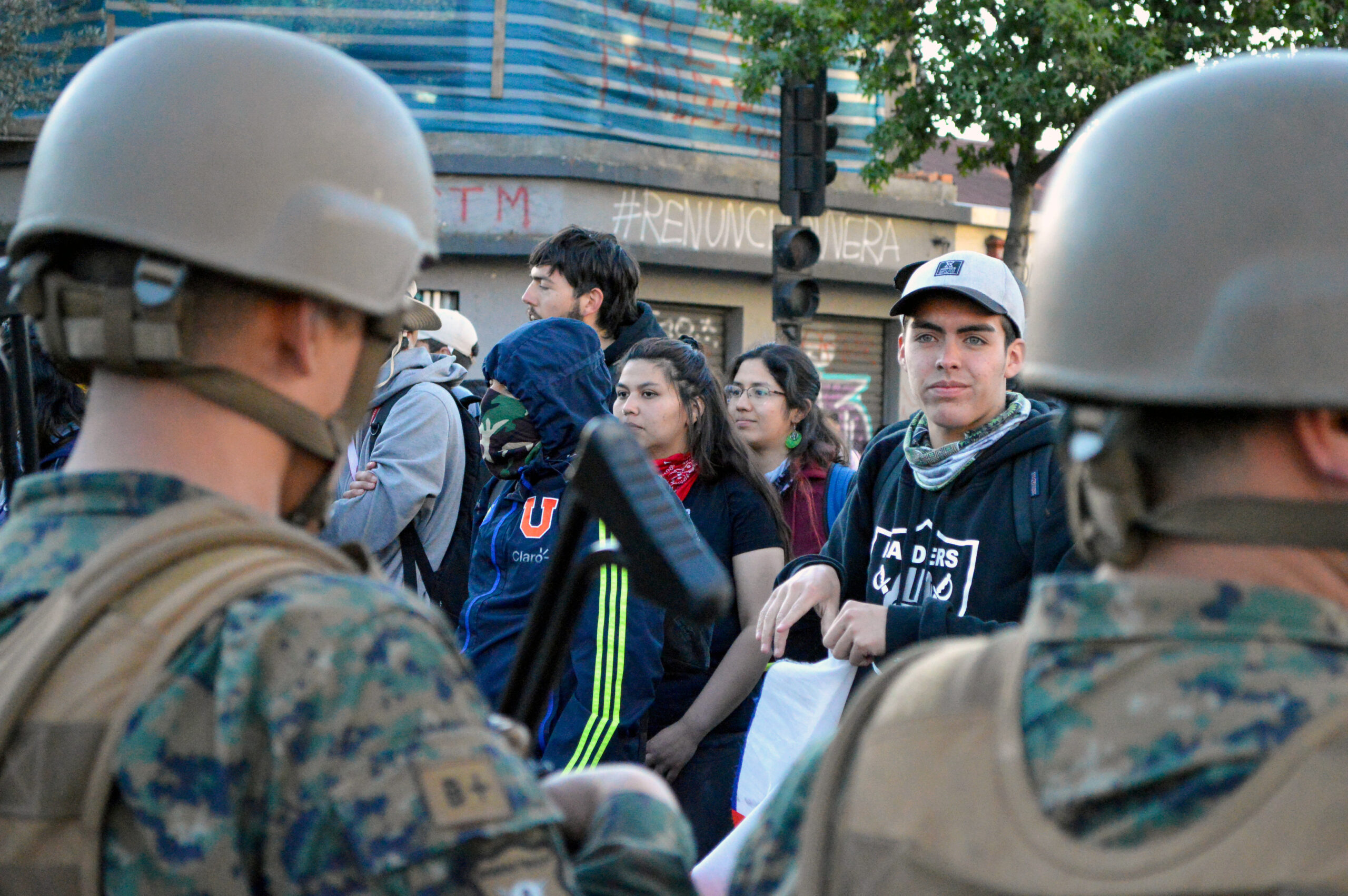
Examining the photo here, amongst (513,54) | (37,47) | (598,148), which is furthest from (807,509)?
(37,47)

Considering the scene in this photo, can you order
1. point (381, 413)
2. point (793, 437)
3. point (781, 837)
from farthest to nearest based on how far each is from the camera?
1. point (793, 437)
2. point (381, 413)
3. point (781, 837)

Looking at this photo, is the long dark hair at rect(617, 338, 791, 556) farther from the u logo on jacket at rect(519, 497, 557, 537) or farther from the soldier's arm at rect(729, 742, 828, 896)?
the soldier's arm at rect(729, 742, 828, 896)

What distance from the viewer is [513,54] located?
13930 mm

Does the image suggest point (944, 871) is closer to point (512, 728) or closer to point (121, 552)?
point (512, 728)

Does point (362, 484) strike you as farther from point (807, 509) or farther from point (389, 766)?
point (389, 766)

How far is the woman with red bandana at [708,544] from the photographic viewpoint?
14.2ft

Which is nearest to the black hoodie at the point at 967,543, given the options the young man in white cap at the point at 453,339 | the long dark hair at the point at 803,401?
the long dark hair at the point at 803,401

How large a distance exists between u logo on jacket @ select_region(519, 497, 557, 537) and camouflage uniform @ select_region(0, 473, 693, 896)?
9.32 ft

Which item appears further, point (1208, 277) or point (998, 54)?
point (998, 54)

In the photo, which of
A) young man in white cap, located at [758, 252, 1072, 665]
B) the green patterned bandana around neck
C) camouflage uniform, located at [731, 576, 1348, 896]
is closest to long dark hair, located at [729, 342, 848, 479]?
young man in white cap, located at [758, 252, 1072, 665]

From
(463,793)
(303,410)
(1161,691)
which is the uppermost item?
(303,410)

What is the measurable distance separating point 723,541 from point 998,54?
9.51 metres

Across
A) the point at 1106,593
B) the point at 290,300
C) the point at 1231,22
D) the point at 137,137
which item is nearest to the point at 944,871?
the point at 1106,593

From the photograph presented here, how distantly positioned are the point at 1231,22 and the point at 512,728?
43.8 feet
